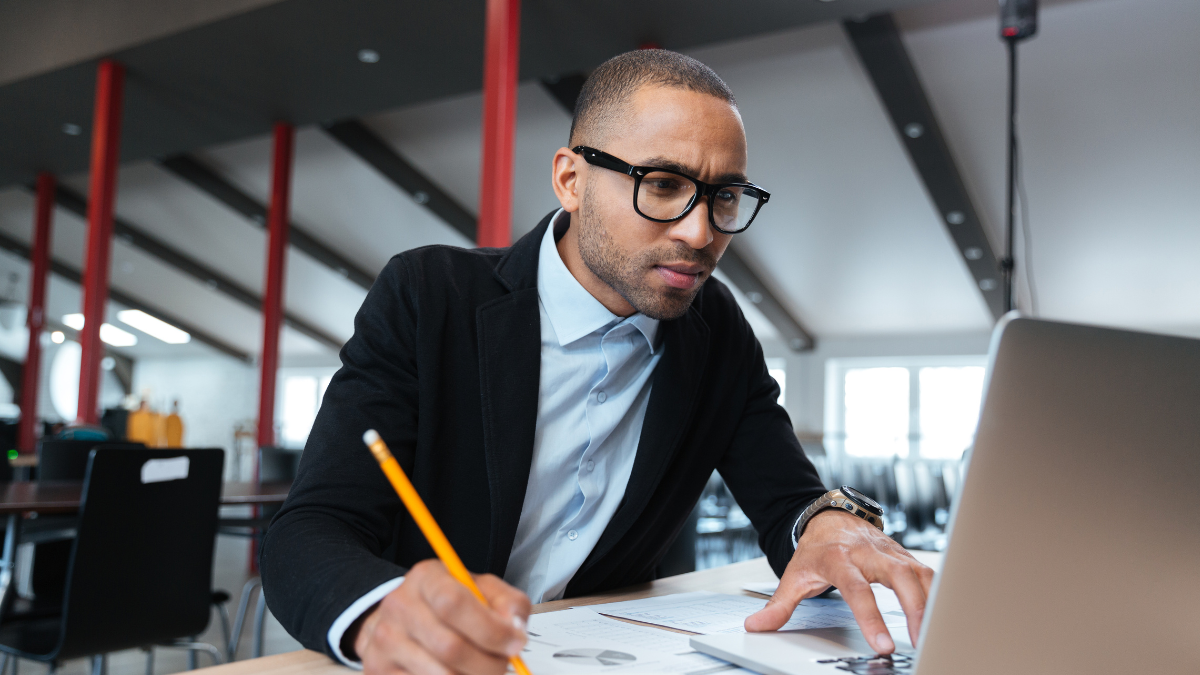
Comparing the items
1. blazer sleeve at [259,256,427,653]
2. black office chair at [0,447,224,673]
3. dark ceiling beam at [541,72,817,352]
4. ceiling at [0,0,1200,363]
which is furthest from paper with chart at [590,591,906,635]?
dark ceiling beam at [541,72,817,352]

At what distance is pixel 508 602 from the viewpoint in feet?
1.67

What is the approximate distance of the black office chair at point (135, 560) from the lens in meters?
2.01

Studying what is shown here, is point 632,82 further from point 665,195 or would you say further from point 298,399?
point 298,399

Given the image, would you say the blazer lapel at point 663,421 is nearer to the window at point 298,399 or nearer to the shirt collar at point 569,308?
the shirt collar at point 569,308

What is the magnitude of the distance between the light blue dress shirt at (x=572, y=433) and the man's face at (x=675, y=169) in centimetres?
10

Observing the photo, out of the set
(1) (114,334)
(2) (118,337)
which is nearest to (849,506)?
(1) (114,334)

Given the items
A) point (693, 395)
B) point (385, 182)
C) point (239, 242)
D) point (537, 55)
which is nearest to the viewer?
point (693, 395)

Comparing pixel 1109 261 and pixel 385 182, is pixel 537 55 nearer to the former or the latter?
pixel 385 182

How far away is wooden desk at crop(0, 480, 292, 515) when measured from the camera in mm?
2008

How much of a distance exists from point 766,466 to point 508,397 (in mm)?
414

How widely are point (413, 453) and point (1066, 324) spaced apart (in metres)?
0.74

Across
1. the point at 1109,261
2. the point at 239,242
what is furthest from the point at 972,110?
the point at 239,242

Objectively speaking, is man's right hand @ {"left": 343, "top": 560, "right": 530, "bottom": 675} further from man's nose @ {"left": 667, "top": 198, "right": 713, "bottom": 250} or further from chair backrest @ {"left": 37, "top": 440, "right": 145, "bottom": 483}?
chair backrest @ {"left": 37, "top": 440, "right": 145, "bottom": 483}

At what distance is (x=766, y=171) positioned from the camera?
23.1 feet
